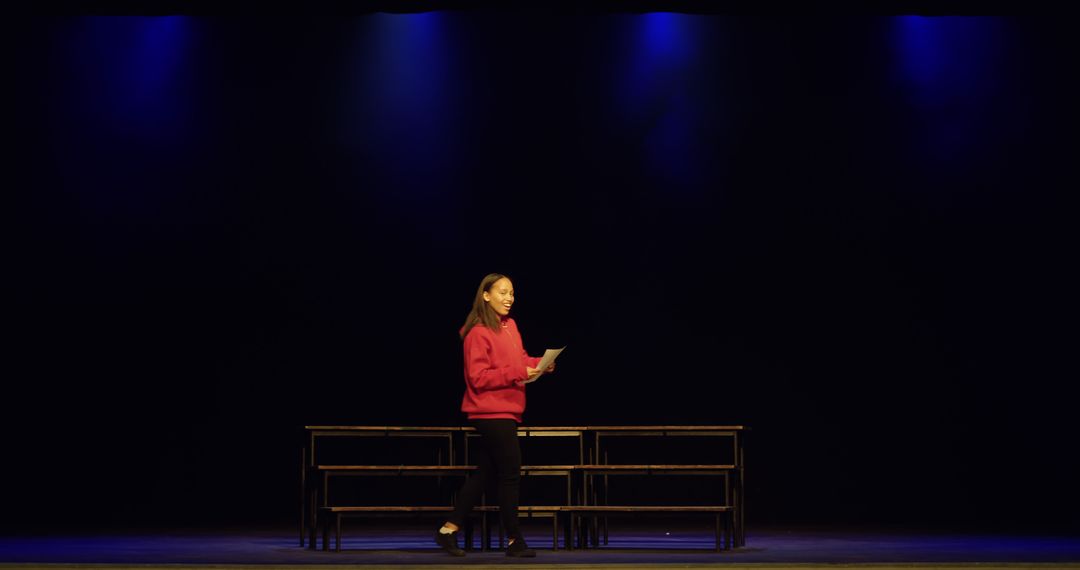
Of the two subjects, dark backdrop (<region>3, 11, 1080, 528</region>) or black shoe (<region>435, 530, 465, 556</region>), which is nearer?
black shoe (<region>435, 530, 465, 556</region>)

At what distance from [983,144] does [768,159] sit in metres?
1.37

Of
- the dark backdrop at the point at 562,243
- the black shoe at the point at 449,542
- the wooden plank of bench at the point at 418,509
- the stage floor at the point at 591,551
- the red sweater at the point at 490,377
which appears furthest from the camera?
the dark backdrop at the point at 562,243

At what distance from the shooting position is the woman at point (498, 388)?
289 inches

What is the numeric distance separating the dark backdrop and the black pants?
10.1 feet

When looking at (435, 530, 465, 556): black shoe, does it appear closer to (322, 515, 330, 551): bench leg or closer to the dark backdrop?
(322, 515, 330, 551): bench leg

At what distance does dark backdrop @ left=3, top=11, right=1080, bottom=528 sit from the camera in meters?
10.5

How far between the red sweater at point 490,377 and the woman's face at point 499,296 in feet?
0.34

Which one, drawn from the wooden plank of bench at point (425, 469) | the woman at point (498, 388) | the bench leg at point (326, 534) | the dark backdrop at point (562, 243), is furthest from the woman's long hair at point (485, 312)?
the dark backdrop at point (562, 243)

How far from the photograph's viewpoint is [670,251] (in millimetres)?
10492

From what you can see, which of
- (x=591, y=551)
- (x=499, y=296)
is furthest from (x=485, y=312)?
(x=591, y=551)

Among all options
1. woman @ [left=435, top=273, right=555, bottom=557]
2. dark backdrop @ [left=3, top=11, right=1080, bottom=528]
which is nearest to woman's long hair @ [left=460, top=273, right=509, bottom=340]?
woman @ [left=435, top=273, right=555, bottom=557]

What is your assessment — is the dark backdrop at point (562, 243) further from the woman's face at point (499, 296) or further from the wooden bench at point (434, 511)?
the woman's face at point (499, 296)

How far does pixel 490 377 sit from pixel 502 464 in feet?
1.37

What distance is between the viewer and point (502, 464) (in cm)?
740
